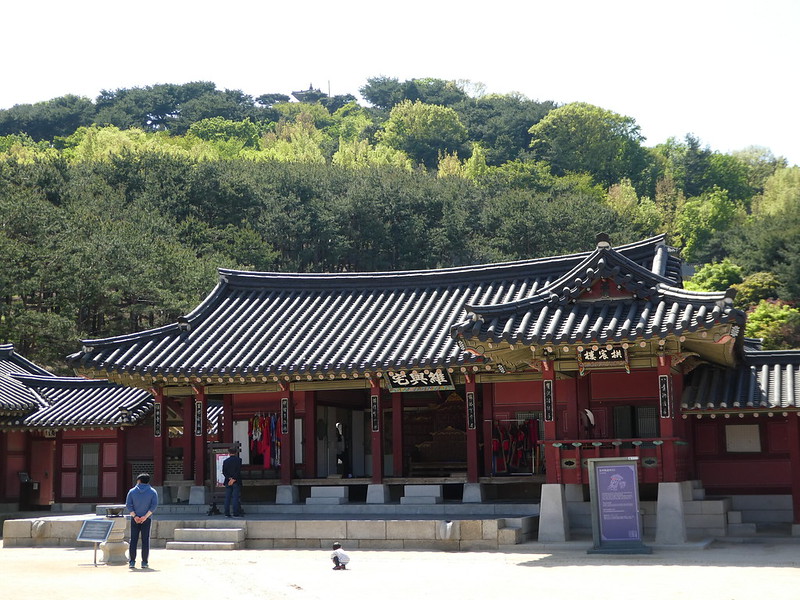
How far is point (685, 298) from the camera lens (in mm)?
18969

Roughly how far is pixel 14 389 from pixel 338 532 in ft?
54.6

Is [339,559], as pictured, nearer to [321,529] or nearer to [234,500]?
[321,529]

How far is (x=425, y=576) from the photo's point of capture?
53.1 feet

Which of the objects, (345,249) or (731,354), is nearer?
(731,354)

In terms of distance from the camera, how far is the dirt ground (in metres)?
13.9

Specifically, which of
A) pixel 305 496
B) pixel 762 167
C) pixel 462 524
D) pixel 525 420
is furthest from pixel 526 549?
pixel 762 167

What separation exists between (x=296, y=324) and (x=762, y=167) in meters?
106

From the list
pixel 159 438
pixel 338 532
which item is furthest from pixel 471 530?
pixel 159 438

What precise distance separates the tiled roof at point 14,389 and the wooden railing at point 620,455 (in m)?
18.8

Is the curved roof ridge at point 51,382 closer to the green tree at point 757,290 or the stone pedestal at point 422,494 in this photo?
the stone pedestal at point 422,494

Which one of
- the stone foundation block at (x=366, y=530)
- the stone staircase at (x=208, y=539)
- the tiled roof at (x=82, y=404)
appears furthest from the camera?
the tiled roof at (x=82, y=404)

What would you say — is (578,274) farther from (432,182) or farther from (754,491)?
(432,182)

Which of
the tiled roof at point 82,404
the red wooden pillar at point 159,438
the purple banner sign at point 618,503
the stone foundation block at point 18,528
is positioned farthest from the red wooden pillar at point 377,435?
the tiled roof at point 82,404

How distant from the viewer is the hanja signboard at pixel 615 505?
17953 millimetres
